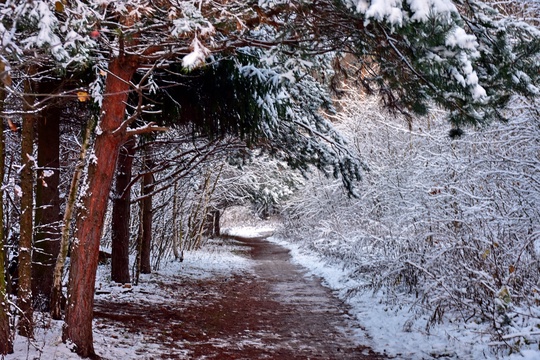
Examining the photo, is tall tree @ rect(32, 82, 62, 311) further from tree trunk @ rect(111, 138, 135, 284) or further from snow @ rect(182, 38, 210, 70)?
snow @ rect(182, 38, 210, 70)

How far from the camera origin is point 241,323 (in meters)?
8.18

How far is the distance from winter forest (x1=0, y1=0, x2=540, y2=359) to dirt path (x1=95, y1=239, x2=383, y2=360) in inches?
9.5

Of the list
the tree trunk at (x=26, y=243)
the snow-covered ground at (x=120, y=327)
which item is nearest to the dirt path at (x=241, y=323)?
the snow-covered ground at (x=120, y=327)

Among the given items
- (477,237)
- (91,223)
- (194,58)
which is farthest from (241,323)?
(194,58)

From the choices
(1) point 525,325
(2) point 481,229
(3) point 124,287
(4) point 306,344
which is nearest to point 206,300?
(3) point 124,287

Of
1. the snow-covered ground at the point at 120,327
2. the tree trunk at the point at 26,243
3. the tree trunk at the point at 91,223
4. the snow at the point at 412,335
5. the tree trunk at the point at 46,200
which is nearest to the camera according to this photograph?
the snow-covered ground at the point at 120,327

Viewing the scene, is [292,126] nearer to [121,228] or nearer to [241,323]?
[241,323]

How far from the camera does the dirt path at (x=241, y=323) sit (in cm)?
627

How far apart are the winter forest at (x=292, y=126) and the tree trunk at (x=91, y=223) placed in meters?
0.02

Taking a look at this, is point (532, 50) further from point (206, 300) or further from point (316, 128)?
point (206, 300)

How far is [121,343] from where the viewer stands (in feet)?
19.6

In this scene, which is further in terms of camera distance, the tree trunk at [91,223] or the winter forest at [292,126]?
the tree trunk at [91,223]

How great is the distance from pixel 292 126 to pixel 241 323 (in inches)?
150

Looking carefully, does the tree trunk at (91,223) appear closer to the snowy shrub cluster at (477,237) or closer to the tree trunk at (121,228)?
the snowy shrub cluster at (477,237)
